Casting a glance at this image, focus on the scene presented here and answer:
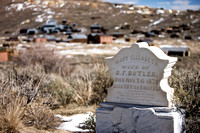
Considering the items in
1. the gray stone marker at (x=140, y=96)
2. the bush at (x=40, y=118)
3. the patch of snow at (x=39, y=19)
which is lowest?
the patch of snow at (x=39, y=19)

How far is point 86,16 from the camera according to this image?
319 ft

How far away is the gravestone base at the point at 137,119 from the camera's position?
519 cm

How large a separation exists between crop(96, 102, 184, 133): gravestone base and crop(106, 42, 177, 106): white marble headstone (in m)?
0.17

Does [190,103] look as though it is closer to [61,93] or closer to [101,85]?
[101,85]

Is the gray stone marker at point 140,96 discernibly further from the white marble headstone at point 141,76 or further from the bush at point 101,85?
the bush at point 101,85

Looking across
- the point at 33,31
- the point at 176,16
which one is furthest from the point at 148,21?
the point at 33,31

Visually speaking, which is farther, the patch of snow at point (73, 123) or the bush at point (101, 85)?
the bush at point (101, 85)

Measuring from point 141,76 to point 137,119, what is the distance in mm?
807

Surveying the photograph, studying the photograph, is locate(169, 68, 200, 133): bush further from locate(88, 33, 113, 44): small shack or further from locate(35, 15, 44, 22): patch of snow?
locate(35, 15, 44, 22): patch of snow

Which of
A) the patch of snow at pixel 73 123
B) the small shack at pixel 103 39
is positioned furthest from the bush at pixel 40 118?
the small shack at pixel 103 39

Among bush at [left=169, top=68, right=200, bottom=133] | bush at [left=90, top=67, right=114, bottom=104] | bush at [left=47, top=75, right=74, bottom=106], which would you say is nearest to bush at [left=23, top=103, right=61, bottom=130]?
bush at [left=47, top=75, right=74, bottom=106]

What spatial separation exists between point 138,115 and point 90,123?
1205 millimetres

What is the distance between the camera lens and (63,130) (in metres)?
6.25

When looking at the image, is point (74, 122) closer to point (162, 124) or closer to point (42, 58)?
point (162, 124)
